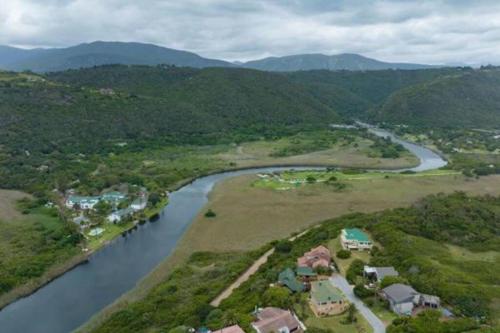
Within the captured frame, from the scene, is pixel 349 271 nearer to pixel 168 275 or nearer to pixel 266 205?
pixel 168 275

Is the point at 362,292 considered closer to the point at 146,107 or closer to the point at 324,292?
the point at 324,292

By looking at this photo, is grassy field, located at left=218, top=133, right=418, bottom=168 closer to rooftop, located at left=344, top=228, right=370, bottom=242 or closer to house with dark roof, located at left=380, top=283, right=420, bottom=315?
rooftop, located at left=344, top=228, right=370, bottom=242

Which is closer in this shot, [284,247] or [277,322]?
[277,322]

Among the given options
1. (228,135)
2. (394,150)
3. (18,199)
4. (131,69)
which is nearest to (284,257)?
(18,199)

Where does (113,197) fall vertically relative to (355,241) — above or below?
below

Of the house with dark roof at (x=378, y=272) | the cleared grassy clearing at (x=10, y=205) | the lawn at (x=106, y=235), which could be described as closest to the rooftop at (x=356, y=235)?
the house with dark roof at (x=378, y=272)

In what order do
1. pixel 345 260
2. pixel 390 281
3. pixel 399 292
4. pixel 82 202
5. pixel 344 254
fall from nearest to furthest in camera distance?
pixel 399 292, pixel 390 281, pixel 345 260, pixel 344 254, pixel 82 202

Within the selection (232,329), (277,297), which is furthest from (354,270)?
(232,329)

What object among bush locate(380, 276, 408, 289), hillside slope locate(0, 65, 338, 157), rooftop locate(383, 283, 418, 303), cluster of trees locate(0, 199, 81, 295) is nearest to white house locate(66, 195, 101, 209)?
cluster of trees locate(0, 199, 81, 295)

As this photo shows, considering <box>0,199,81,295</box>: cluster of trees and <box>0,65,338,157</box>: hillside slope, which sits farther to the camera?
<box>0,65,338,157</box>: hillside slope
